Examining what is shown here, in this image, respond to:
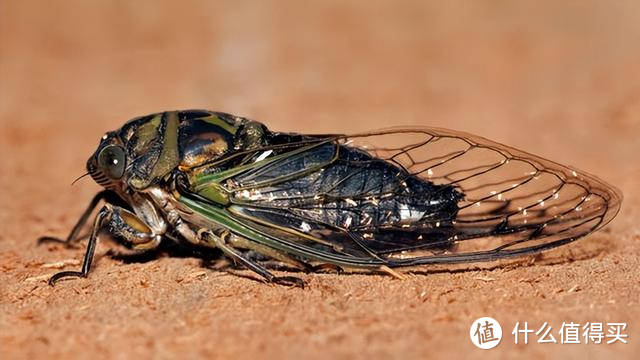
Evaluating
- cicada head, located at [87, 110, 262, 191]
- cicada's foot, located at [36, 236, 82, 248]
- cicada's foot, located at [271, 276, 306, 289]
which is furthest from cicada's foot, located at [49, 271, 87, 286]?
cicada's foot, located at [271, 276, 306, 289]

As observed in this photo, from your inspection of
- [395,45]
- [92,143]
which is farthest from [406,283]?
[395,45]

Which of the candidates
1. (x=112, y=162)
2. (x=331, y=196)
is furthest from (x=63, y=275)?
(x=331, y=196)

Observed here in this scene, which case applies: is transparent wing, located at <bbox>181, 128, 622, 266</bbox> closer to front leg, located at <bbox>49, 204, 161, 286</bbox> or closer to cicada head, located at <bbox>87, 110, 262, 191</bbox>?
cicada head, located at <bbox>87, 110, 262, 191</bbox>

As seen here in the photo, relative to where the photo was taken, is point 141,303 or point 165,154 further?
point 165,154

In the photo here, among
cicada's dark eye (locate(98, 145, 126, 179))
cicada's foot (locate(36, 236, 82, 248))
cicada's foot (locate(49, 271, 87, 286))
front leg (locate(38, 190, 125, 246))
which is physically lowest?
cicada's foot (locate(49, 271, 87, 286))

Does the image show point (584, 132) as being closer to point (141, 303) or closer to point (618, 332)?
point (618, 332)

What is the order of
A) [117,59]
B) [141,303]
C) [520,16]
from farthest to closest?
[520,16] → [117,59] → [141,303]

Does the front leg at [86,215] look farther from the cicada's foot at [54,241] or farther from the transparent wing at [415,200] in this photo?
the transparent wing at [415,200]

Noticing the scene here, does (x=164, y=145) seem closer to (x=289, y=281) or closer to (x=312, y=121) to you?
(x=289, y=281)
